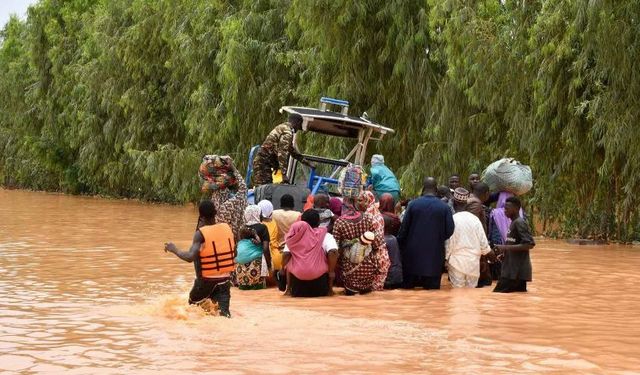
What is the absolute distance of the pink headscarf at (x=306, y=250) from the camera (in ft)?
47.4

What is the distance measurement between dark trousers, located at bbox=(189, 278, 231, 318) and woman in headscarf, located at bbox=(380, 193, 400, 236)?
4.45 metres

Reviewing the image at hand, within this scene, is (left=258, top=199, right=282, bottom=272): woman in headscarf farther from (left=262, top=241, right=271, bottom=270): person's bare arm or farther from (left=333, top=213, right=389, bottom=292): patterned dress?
(left=333, top=213, right=389, bottom=292): patterned dress

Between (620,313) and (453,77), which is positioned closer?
(620,313)

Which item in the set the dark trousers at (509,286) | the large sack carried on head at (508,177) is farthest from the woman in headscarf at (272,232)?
the large sack carried on head at (508,177)

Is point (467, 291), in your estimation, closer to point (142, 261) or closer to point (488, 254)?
point (488, 254)

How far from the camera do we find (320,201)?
15766mm

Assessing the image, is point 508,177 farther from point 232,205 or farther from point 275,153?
point 232,205

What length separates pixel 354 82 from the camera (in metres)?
28.4

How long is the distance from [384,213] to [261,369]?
6905 mm

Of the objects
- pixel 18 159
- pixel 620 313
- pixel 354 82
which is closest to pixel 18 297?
pixel 620 313

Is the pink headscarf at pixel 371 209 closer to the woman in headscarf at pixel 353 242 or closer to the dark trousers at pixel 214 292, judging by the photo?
the woman in headscarf at pixel 353 242

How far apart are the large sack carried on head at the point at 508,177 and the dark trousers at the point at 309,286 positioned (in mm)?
3505

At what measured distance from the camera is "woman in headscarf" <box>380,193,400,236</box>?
625 inches

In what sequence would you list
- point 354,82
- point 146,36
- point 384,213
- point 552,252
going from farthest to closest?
point 146,36 < point 354,82 < point 552,252 < point 384,213
